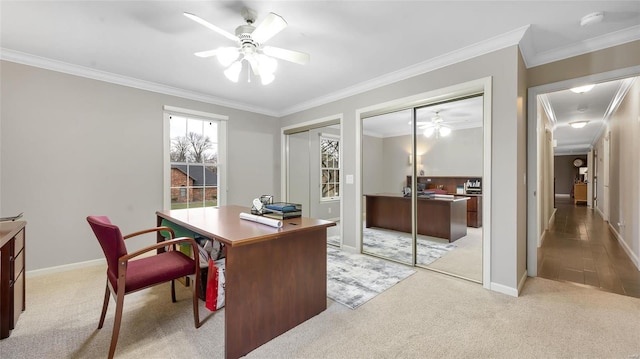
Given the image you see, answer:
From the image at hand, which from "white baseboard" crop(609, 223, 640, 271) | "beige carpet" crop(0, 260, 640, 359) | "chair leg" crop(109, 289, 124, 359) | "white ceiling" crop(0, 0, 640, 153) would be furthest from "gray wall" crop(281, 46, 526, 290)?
"chair leg" crop(109, 289, 124, 359)

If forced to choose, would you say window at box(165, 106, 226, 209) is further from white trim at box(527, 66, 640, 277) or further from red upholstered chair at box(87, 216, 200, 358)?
white trim at box(527, 66, 640, 277)

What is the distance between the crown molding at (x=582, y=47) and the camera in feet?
7.60

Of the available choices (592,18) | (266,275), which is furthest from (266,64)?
(592,18)

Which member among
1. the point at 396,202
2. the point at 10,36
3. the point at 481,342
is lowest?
the point at 481,342

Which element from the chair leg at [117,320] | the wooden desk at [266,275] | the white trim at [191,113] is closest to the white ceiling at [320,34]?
the white trim at [191,113]

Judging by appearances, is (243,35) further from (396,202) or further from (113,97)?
(396,202)

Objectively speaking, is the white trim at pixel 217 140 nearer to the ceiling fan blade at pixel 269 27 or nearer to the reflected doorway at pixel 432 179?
the reflected doorway at pixel 432 179

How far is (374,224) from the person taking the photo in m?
5.12

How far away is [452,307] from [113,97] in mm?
4574

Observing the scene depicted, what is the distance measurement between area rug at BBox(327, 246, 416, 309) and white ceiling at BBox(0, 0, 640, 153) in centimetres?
239

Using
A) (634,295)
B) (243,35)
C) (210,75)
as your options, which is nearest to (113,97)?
(210,75)

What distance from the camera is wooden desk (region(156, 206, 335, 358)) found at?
1.62 m

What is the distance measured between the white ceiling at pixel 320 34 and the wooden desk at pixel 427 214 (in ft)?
6.25

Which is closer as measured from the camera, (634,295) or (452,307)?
(452,307)
